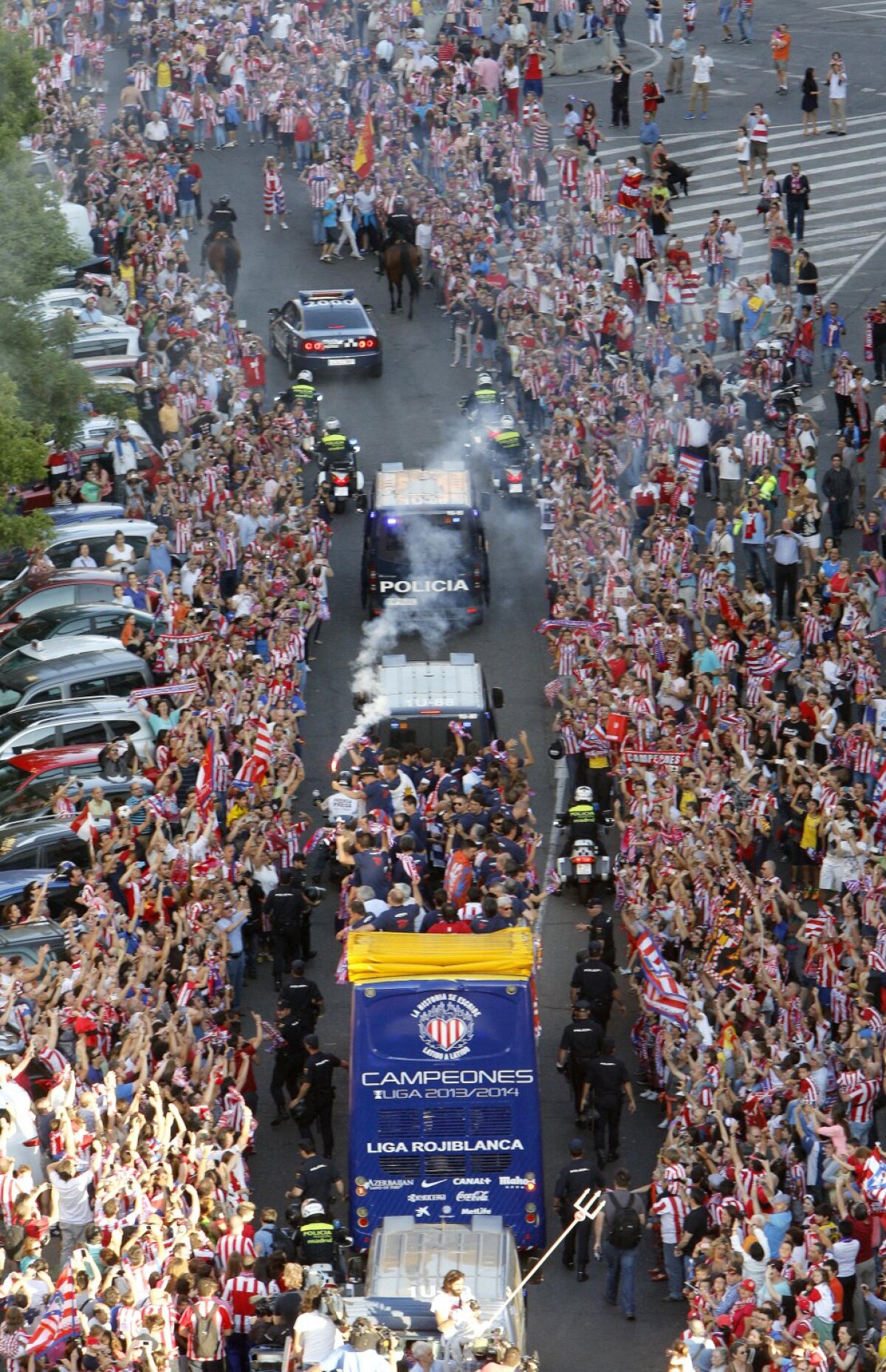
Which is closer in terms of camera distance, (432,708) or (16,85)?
(432,708)

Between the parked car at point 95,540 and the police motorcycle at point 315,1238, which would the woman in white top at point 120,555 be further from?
the police motorcycle at point 315,1238

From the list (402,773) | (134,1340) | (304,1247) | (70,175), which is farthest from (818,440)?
(134,1340)

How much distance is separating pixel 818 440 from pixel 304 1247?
785 inches

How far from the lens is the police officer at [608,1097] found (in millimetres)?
21812

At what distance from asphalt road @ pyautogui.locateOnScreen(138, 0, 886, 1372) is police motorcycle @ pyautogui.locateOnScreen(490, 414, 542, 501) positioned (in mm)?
403

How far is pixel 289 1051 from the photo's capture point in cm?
2264

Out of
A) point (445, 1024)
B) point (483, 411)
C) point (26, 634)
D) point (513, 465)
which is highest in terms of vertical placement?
point (483, 411)

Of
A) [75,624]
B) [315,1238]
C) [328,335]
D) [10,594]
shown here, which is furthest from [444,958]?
[328,335]

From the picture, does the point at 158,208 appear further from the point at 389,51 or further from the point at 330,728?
the point at 330,728

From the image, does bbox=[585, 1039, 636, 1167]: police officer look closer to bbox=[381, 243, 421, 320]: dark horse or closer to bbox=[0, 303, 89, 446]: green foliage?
bbox=[0, 303, 89, 446]: green foliage

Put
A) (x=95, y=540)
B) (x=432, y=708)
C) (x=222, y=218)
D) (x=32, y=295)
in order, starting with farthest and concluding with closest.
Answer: (x=222, y=218) < (x=32, y=295) < (x=95, y=540) < (x=432, y=708)

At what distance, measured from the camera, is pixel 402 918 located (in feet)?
70.7

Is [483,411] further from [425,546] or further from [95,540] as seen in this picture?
[95,540]

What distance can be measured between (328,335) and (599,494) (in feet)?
32.8
